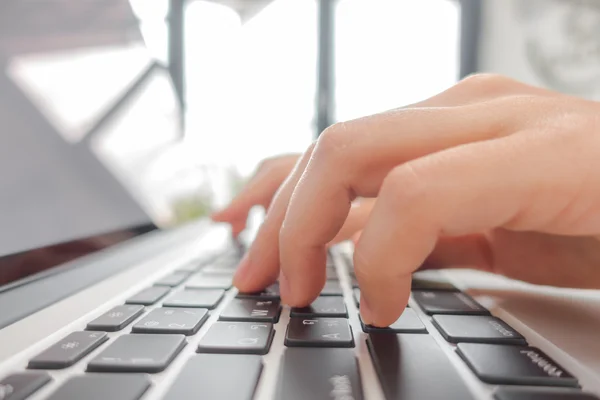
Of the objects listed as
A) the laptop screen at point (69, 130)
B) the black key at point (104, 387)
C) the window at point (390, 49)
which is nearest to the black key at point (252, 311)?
the black key at point (104, 387)

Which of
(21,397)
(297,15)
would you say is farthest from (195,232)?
(297,15)

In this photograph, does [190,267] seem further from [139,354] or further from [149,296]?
[139,354]

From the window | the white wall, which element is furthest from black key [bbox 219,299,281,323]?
the window

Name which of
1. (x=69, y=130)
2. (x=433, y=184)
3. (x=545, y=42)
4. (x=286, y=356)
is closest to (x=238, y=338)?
(x=286, y=356)

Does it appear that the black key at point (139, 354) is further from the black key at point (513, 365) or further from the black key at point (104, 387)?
the black key at point (513, 365)

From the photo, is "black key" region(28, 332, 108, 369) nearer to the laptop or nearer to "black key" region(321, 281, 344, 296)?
the laptop

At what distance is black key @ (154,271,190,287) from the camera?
16.9 inches

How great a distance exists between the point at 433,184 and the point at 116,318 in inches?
8.7

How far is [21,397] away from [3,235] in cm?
26

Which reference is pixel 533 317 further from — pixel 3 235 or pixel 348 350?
pixel 3 235

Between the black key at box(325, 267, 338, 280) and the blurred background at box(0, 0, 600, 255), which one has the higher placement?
the blurred background at box(0, 0, 600, 255)

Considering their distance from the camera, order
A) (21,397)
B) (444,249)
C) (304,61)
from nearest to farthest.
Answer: (21,397)
(444,249)
(304,61)

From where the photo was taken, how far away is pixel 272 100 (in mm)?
2977

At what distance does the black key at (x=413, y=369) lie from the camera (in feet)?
0.66
